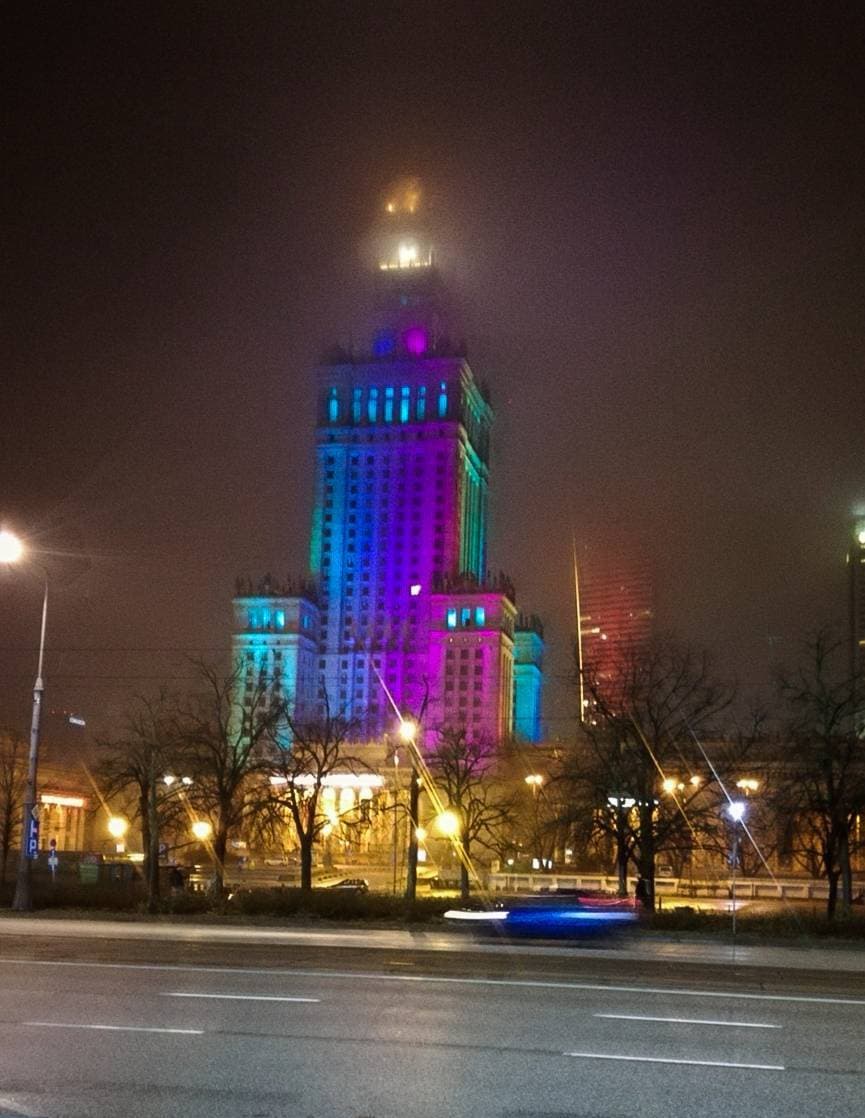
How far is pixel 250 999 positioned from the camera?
16.1 meters

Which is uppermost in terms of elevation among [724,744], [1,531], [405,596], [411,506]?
[411,506]

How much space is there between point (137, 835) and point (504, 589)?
299 ft

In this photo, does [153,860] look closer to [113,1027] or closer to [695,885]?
[113,1027]

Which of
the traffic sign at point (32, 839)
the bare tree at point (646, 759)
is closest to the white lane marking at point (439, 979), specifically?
the traffic sign at point (32, 839)

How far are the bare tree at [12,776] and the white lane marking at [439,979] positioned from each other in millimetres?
55114

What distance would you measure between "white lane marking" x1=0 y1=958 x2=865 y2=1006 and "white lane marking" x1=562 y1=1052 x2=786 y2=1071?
5.73 meters

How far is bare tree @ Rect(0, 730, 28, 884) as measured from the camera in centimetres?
7519

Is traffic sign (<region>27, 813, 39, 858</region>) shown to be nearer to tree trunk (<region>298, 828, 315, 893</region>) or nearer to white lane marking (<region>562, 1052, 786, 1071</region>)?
tree trunk (<region>298, 828, 315, 893</region>)

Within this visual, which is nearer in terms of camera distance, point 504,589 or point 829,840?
point 829,840

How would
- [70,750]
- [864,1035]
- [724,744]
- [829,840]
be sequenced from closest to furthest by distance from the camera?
[864,1035]
[829,840]
[724,744]
[70,750]

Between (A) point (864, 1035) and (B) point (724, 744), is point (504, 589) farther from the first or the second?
(A) point (864, 1035)

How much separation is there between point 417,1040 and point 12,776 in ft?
223

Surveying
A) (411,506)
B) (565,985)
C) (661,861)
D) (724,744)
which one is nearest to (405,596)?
(411,506)

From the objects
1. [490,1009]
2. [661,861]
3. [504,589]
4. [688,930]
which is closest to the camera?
[490,1009]
